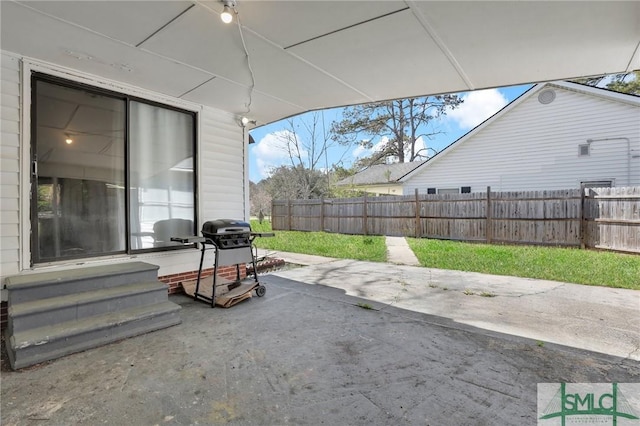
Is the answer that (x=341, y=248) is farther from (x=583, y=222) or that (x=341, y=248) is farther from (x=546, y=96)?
(x=546, y=96)

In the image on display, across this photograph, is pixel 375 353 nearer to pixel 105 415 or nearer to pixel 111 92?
pixel 105 415

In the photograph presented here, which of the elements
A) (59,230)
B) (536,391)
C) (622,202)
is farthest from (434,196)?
(59,230)

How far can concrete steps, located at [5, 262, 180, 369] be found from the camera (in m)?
2.33

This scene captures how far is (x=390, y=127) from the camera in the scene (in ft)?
69.1

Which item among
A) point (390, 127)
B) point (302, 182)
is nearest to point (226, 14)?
point (302, 182)

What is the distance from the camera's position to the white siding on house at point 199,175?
283cm

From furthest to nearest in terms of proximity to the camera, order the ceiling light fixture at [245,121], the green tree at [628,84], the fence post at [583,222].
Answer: the green tree at [628,84] < the fence post at [583,222] < the ceiling light fixture at [245,121]

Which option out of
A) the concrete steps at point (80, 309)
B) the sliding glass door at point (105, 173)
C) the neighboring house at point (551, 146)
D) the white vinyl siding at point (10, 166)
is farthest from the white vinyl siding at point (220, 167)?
the neighboring house at point (551, 146)

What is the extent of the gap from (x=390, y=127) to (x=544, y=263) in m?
16.4

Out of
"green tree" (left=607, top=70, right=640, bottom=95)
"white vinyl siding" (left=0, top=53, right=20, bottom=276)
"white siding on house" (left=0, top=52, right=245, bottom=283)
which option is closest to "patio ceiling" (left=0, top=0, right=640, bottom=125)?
"white vinyl siding" (left=0, top=53, right=20, bottom=276)

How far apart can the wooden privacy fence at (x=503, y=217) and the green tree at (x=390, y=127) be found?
9200 millimetres

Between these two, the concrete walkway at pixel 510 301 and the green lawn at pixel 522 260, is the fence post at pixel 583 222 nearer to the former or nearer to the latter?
the green lawn at pixel 522 260

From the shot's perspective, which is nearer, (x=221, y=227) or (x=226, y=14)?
(x=226, y=14)

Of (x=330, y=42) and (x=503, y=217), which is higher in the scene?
(x=330, y=42)
